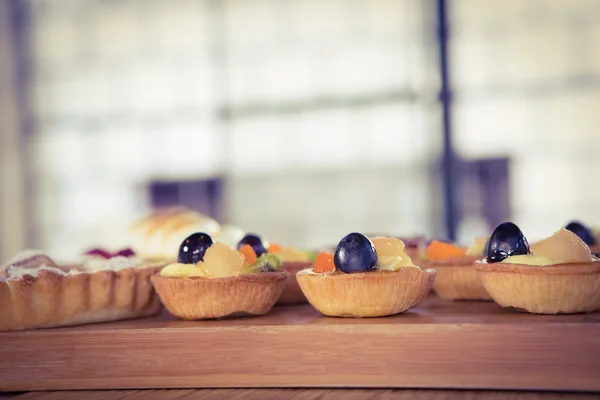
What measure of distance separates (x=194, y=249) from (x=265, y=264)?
0.57 ft

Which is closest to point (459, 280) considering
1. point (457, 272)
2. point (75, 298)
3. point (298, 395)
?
point (457, 272)

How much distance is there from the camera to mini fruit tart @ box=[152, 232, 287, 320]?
1721 mm

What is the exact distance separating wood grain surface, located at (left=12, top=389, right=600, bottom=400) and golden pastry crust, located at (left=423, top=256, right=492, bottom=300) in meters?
0.46

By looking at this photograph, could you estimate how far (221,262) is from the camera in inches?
68.7

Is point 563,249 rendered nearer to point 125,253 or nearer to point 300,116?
point 125,253

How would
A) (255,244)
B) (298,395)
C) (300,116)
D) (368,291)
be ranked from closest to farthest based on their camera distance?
(298,395)
(368,291)
(255,244)
(300,116)

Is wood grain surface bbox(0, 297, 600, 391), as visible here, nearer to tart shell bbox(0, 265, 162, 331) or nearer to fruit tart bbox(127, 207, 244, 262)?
tart shell bbox(0, 265, 162, 331)

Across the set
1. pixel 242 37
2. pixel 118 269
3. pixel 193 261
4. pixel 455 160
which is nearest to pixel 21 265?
pixel 118 269

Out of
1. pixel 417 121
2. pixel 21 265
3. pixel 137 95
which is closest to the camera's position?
pixel 21 265

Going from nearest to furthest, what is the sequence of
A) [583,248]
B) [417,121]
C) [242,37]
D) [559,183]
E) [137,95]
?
[583,248] < [559,183] < [417,121] < [242,37] < [137,95]

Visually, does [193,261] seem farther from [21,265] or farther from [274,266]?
[21,265]

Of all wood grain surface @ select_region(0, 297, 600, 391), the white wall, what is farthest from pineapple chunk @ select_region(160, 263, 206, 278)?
the white wall

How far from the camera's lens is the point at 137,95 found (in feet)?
23.5

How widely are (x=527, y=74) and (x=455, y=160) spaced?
0.83m
